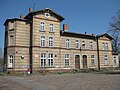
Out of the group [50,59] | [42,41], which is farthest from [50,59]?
[42,41]

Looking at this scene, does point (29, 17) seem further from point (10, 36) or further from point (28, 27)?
point (10, 36)

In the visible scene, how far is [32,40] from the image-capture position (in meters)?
28.1

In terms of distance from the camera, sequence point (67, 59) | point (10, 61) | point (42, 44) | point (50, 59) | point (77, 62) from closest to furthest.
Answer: point (10, 61)
point (42, 44)
point (50, 59)
point (67, 59)
point (77, 62)

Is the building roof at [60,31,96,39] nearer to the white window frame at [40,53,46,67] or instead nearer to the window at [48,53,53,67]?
the window at [48,53,53,67]

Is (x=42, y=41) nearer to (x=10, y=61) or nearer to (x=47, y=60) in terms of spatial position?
(x=47, y=60)

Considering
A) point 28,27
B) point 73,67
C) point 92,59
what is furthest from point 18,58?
point 92,59

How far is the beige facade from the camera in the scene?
2755 centimetres

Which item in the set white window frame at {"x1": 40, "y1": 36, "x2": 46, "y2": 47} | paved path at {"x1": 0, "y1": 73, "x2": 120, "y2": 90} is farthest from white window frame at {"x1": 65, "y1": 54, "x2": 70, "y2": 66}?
paved path at {"x1": 0, "y1": 73, "x2": 120, "y2": 90}

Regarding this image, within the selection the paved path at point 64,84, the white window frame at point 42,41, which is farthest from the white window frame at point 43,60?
the paved path at point 64,84

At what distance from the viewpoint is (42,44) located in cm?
2902

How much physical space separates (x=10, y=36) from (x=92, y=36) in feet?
58.0

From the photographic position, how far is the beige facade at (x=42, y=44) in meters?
27.6

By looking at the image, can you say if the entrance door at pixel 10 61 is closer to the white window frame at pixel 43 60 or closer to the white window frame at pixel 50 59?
the white window frame at pixel 43 60

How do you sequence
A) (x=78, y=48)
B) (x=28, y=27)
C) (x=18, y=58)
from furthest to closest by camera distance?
(x=78, y=48), (x=28, y=27), (x=18, y=58)
